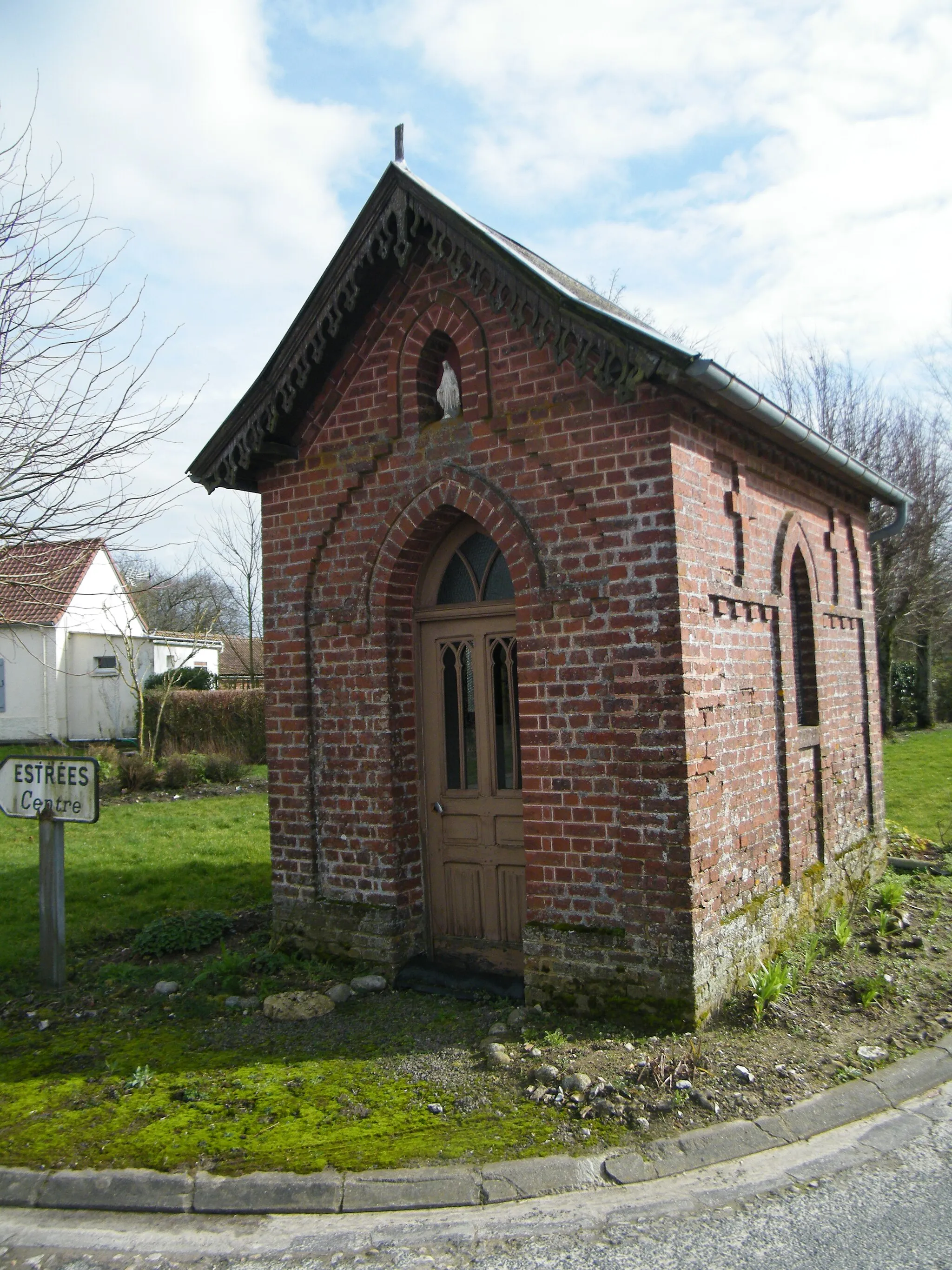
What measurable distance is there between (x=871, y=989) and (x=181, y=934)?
523 centimetres

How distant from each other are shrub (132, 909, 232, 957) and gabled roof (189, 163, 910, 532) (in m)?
3.65

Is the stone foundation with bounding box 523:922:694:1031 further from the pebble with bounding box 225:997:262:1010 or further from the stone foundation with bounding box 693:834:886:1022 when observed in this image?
the pebble with bounding box 225:997:262:1010

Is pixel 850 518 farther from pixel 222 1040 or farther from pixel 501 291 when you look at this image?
pixel 222 1040

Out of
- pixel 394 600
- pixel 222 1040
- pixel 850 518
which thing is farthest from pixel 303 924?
pixel 850 518

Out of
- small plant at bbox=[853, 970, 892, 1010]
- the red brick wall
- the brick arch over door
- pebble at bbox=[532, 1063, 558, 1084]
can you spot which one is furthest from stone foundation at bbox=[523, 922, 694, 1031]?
small plant at bbox=[853, 970, 892, 1010]

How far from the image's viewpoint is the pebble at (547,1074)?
4.89 metres

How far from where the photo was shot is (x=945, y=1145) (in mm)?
4531

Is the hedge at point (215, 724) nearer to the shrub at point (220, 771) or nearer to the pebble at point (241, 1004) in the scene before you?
the shrub at point (220, 771)

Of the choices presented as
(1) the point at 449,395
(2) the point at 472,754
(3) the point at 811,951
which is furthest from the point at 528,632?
(3) the point at 811,951

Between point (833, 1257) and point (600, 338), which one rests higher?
point (600, 338)

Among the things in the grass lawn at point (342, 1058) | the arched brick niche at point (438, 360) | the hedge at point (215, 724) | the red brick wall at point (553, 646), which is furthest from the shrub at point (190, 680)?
the arched brick niche at point (438, 360)

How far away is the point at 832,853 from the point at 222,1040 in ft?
17.5

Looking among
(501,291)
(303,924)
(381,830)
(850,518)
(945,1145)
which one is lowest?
(945,1145)

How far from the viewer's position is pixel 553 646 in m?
5.98
